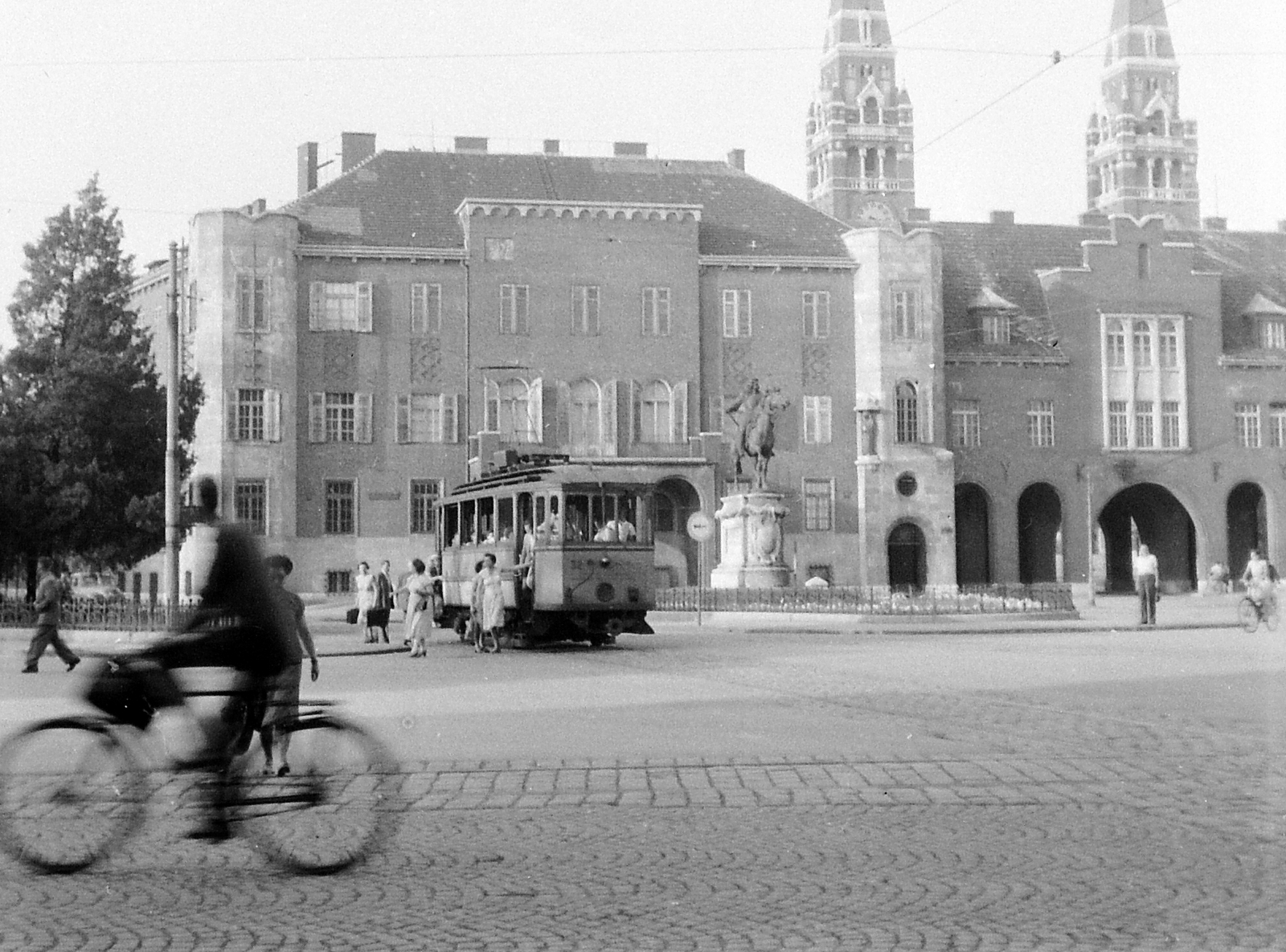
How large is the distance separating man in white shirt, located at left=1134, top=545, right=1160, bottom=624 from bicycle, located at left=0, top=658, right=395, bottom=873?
96.8 ft

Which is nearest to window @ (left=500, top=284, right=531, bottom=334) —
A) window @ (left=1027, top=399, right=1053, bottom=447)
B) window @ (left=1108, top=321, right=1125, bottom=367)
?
window @ (left=1027, top=399, right=1053, bottom=447)

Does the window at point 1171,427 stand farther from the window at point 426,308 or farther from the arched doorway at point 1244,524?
the window at point 426,308

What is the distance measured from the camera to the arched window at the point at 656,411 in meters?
60.8

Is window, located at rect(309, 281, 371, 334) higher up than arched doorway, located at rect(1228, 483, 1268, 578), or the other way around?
window, located at rect(309, 281, 371, 334)

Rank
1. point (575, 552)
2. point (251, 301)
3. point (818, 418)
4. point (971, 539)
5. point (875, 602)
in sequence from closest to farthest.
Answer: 1. point (575, 552)
2. point (875, 602)
3. point (251, 301)
4. point (818, 418)
5. point (971, 539)

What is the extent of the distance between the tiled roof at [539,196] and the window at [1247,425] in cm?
1789

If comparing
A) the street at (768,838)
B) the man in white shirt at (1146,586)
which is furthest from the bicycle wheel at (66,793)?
the man in white shirt at (1146,586)

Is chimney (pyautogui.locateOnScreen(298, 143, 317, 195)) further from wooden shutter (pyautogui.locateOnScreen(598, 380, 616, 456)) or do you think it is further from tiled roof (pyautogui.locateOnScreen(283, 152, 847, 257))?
wooden shutter (pyautogui.locateOnScreen(598, 380, 616, 456))

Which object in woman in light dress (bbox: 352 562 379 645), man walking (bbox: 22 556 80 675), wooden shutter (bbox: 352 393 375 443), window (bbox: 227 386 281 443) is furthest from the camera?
wooden shutter (bbox: 352 393 375 443)

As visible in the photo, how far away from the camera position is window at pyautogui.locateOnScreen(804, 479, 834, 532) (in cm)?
6166

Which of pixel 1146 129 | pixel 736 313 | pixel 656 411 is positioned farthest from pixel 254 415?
pixel 1146 129

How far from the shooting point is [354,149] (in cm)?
6431

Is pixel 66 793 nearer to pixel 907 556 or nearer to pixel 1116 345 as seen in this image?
pixel 907 556

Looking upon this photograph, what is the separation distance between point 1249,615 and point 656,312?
29965mm
